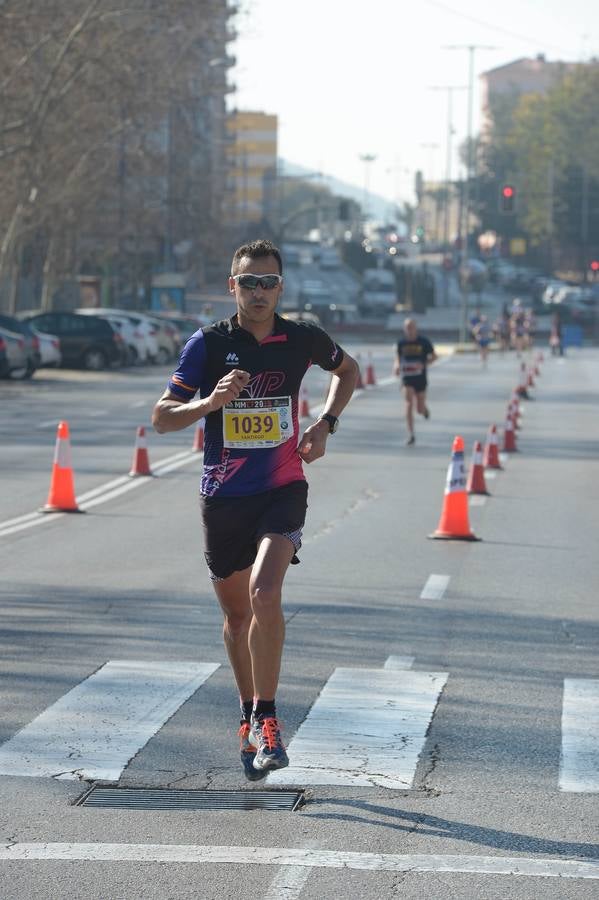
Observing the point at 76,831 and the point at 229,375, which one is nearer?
the point at 76,831

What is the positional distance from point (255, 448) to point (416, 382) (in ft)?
64.8

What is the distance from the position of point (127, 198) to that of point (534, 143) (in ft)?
276

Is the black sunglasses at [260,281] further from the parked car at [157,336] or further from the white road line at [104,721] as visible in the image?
the parked car at [157,336]

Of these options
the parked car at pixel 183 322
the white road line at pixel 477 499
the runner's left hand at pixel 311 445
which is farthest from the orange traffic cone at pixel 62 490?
the parked car at pixel 183 322

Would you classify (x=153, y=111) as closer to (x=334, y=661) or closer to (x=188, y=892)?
(x=334, y=661)

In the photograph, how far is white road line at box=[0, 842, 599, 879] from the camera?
19.0ft

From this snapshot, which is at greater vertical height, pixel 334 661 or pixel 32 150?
pixel 32 150

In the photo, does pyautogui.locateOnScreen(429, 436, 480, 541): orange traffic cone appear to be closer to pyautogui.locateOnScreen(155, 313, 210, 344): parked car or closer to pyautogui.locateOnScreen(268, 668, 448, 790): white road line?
pyautogui.locateOnScreen(268, 668, 448, 790): white road line

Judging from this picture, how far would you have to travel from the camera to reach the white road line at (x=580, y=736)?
7.02 metres

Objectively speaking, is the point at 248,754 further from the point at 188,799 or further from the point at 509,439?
the point at 509,439

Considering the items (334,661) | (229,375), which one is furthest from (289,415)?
(334,661)

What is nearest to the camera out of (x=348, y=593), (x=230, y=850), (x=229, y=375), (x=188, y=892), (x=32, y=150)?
(x=188, y=892)

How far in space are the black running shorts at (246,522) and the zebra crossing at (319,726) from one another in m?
0.85

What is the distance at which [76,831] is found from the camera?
6207mm
